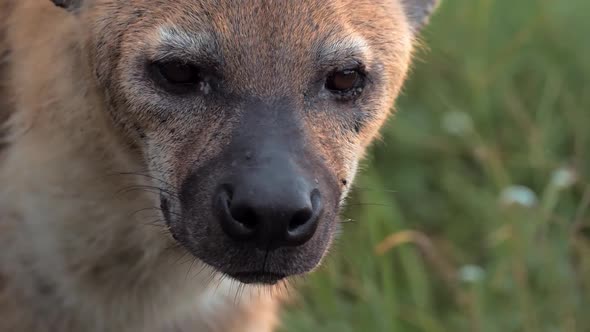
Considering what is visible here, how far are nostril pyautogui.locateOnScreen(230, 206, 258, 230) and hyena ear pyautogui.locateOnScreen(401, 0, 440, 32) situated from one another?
110 centimetres

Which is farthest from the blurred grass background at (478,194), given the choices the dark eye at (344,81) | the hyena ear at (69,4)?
the hyena ear at (69,4)

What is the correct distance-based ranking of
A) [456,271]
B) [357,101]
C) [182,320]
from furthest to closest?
[456,271] → [182,320] → [357,101]

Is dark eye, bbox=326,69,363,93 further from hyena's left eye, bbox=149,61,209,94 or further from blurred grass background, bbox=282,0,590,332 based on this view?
blurred grass background, bbox=282,0,590,332

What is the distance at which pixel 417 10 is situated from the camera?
11.3 ft

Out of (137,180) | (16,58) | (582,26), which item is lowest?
(582,26)

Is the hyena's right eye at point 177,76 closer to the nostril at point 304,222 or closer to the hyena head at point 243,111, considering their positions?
the hyena head at point 243,111

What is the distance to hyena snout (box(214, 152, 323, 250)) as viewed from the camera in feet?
8.26

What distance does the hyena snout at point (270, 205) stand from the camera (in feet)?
8.26

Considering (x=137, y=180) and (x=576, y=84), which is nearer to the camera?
(x=137, y=180)

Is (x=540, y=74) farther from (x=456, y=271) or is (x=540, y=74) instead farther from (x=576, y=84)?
(x=456, y=271)

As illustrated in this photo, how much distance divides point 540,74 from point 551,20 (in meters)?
0.25

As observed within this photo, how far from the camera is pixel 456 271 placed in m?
4.22

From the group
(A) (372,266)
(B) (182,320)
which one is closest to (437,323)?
(A) (372,266)

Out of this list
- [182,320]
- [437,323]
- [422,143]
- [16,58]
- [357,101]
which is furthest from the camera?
[422,143]
